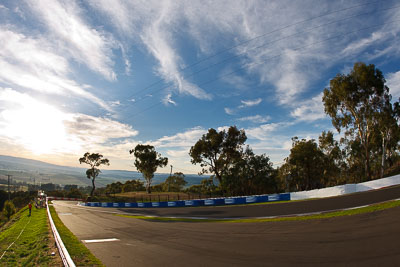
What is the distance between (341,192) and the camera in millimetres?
30125

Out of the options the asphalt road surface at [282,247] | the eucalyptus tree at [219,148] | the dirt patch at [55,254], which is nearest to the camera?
the asphalt road surface at [282,247]

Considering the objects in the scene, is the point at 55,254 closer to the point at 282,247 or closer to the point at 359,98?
the point at 282,247

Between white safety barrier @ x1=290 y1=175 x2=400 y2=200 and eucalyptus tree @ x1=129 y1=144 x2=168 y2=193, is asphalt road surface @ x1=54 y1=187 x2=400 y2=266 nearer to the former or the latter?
white safety barrier @ x1=290 y1=175 x2=400 y2=200

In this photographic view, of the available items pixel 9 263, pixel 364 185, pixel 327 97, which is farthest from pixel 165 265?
pixel 327 97

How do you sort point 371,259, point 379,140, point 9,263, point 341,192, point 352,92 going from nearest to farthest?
point 371,259
point 9,263
point 341,192
point 352,92
point 379,140

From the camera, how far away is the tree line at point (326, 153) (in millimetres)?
43312

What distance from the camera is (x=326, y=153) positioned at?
210ft

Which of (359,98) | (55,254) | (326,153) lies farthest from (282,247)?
(326,153)

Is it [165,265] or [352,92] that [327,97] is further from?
[165,265]

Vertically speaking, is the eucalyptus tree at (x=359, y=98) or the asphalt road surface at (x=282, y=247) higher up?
the eucalyptus tree at (x=359, y=98)

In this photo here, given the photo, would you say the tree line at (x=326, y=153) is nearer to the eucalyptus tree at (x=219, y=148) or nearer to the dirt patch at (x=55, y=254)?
the eucalyptus tree at (x=219, y=148)

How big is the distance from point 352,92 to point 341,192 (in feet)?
77.3

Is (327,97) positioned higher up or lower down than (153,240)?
higher up

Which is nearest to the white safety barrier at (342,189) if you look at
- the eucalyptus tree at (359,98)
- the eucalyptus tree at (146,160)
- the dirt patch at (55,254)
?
the eucalyptus tree at (359,98)
